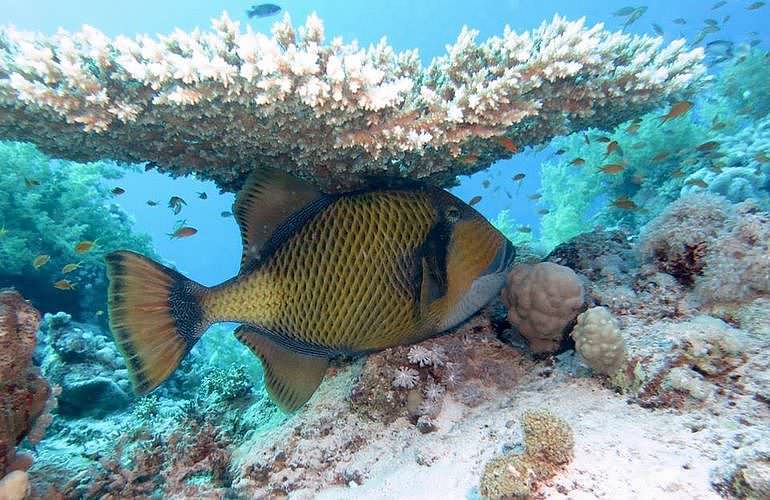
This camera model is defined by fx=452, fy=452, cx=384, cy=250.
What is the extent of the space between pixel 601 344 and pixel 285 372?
185cm

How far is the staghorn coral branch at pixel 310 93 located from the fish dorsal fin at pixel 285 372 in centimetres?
123

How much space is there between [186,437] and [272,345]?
4.16 ft

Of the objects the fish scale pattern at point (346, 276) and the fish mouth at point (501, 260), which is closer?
the fish scale pattern at point (346, 276)

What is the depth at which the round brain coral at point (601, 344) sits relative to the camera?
8.05 feet

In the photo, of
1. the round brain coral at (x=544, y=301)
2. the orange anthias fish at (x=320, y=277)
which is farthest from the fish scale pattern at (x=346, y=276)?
the round brain coral at (x=544, y=301)

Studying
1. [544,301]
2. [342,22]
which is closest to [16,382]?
[544,301]

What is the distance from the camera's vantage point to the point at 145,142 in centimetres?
304

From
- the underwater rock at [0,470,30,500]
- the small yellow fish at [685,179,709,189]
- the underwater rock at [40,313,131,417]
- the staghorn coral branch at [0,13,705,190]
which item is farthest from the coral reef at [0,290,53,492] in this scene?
the small yellow fish at [685,179,709,189]

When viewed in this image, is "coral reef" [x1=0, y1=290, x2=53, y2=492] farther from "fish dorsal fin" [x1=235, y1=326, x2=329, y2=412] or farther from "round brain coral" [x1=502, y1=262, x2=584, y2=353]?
"round brain coral" [x1=502, y1=262, x2=584, y2=353]

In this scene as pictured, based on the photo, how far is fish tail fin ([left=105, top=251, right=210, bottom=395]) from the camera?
2.42m

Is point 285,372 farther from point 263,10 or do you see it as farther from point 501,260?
point 263,10

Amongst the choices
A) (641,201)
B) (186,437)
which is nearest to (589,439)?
(186,437)

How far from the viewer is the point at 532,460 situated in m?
1.91

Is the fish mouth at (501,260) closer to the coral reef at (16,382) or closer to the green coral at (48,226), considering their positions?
the coral reef at (16,382)
